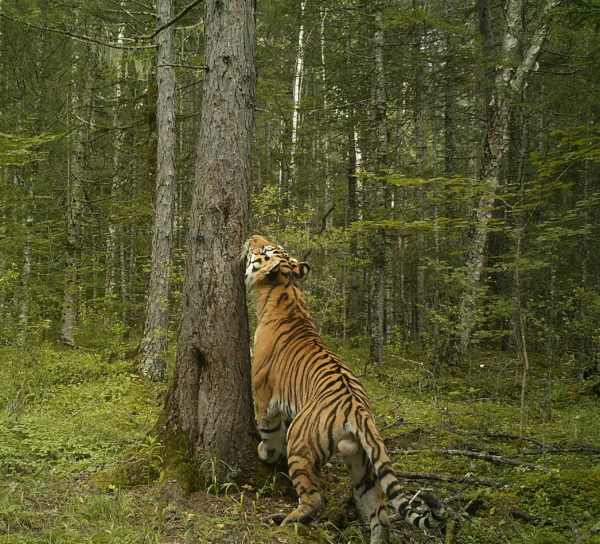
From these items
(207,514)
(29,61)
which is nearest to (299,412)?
(207,514)

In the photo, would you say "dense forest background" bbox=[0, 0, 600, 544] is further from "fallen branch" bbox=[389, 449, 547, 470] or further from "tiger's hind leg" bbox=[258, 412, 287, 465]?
"tiger's hind leg" bbox=[258, 412, 287, 465]

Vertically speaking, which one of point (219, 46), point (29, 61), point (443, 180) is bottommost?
point (443, 180)

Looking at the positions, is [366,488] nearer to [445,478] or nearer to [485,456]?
[445,478]

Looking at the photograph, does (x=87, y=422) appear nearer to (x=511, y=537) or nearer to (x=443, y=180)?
(x=511, y=537)

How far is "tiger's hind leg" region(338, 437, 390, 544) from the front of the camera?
149 inches

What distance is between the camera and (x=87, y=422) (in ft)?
Result: 20.6

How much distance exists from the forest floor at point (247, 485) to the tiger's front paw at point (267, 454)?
0.16 m

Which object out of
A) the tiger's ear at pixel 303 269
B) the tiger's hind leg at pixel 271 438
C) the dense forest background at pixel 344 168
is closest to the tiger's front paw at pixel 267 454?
the tiger's hind leg at pixel 271 438

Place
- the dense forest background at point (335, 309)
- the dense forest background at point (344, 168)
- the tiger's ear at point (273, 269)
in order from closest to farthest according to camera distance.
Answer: the dense forest background at point (335, 309) < the tiger's ear at point (273, 269) < the dense forest background at point (344, 168)

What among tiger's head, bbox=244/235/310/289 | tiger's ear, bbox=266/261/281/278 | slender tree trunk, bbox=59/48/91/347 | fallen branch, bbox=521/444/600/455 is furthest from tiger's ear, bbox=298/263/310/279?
slender tree trunk, bbox=59/48/91/347

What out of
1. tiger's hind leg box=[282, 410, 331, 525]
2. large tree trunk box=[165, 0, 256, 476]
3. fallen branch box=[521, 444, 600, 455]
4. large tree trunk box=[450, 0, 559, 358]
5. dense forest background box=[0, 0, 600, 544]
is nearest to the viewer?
tiger's hind leg box=[282, 410, 331, 525]

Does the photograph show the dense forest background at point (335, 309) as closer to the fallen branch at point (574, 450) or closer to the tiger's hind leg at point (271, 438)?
the fallen branch at point (574, 450)

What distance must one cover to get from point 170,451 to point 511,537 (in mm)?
3114

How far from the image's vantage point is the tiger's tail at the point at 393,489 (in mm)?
3098
